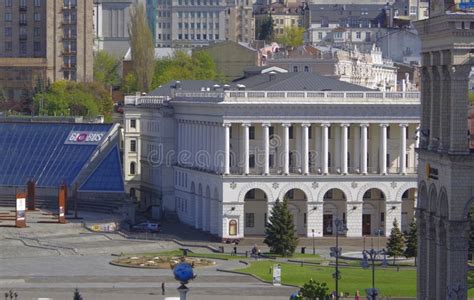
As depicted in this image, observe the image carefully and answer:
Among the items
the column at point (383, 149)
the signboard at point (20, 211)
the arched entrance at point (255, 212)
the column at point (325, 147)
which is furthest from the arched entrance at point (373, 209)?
the signboard at point (20, 211)

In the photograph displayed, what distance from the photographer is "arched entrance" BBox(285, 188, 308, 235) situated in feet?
369

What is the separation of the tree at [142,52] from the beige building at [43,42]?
4913mm

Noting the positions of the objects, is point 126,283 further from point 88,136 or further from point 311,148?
point 88,136

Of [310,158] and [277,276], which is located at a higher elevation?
[310,158]

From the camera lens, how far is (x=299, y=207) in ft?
371

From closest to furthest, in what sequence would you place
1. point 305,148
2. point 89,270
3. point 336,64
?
point 89,270
point 305,148
point 336,64

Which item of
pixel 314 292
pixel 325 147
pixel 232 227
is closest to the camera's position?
pixel 314 292

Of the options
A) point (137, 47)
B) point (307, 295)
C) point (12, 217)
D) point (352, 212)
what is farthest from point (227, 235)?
point (137, 47)

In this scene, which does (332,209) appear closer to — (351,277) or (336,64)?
(351,277)

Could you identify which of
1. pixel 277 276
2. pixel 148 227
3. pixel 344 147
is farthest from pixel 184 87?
pixel 277 276

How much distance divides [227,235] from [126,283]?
22418mm

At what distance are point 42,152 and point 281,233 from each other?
36.7 m

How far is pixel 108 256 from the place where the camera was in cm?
10194
